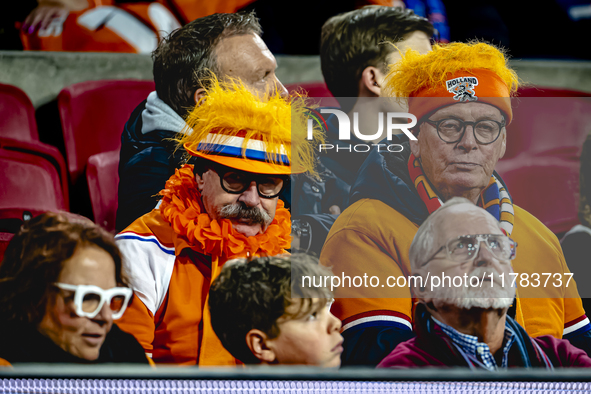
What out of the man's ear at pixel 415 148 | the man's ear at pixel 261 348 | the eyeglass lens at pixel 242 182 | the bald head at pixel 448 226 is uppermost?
the man's ear at pixel 415 148

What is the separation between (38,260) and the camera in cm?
85

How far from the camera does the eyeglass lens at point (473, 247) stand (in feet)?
2.81

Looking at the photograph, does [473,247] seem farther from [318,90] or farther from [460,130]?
[318,90]

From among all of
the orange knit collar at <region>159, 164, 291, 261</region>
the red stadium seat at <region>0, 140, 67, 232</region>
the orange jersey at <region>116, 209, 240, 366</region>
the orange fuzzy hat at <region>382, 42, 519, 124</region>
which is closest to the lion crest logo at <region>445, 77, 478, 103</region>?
the orange fuzzy hat at <region>382, 42, 519, 124</region>

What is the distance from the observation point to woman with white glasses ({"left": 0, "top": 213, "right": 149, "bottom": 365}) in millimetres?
837

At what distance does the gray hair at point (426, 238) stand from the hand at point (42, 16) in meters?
1.13

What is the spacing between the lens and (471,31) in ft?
4.71

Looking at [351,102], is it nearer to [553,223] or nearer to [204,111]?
[204,111]

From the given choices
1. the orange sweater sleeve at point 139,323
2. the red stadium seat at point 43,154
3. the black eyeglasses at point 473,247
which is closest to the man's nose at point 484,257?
the black eyeglasses at point 473,247

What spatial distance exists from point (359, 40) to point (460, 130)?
39 centimetres

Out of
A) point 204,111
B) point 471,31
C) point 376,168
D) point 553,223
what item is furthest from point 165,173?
point 471,31

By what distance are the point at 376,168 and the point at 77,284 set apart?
0.52m

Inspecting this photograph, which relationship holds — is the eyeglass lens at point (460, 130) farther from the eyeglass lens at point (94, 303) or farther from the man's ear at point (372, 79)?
the eyeglass lens at point (94, 303)

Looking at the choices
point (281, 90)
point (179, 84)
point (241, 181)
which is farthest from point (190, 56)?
point (241, 181)
